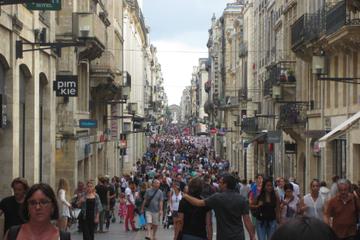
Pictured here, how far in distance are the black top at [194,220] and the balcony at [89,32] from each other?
14.1m

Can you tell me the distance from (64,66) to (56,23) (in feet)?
5.53

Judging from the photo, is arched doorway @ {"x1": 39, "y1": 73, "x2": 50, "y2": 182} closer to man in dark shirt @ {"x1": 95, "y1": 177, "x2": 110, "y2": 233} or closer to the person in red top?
man in dark shirt @ {"x1": 95, "y1": 177, "x2": 110, "y2": 233}

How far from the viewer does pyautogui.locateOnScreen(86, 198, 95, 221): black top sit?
17.8 metres

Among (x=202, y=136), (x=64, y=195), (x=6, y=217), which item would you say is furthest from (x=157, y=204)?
(x=202, y=136)

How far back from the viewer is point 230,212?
33.2 feet

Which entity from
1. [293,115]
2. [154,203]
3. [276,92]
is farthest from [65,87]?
[276,92]

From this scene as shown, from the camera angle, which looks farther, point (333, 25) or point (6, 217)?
point (333, 25)

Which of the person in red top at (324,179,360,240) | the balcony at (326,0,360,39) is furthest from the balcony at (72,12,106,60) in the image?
the person in red top at (324,179,360,240)

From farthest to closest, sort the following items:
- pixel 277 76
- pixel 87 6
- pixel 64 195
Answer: pixel 277 76 → pixel 87 6 → pixel 64 195

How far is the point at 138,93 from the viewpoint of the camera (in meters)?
80.4

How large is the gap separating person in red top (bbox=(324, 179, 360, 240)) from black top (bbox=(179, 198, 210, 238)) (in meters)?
1.65

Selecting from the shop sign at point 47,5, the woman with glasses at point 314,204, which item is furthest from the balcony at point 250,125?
the woman with glasses at point 314,204

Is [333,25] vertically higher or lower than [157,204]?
higher

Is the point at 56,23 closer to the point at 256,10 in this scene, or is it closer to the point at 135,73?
the point at 256,10
